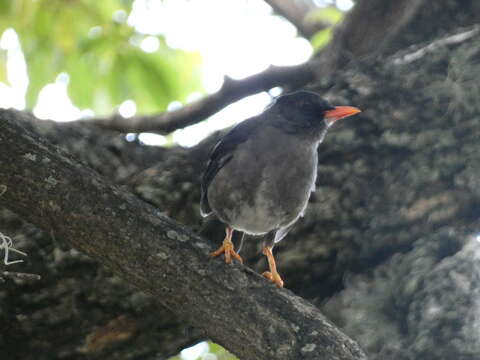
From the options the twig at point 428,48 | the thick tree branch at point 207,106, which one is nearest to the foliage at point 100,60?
the thick tree branch at point 207,106

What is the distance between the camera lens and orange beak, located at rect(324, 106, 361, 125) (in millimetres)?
3518

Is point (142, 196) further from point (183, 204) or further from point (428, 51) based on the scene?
point (428, 51)

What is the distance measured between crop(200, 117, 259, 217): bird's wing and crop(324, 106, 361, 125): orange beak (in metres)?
0.40

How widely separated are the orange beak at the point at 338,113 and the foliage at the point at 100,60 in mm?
1444

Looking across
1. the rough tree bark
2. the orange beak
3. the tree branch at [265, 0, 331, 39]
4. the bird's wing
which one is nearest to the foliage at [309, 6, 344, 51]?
the tree branch at [265, 0, 331, 39]

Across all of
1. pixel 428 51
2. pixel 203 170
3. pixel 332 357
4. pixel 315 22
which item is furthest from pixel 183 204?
pixel 315 22

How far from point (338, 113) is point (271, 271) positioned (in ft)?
2.97

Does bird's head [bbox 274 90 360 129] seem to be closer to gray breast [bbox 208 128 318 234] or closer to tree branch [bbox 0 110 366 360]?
gray breast [bbox 208 128 318 234]

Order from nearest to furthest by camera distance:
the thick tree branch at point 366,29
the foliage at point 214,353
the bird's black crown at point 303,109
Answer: the bird's black crown at point 303,109 < the foliage at point 214,353 < the thick tree branch at point 366,29

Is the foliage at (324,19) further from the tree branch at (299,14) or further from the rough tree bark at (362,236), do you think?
the rough tree bark at (362,236)

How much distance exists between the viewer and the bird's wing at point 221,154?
353 cm

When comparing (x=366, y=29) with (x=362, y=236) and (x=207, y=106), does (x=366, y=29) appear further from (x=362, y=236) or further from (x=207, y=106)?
(x=362, y=236)

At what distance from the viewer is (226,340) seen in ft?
8.16

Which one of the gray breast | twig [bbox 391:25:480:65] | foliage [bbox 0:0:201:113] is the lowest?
the gray breast
